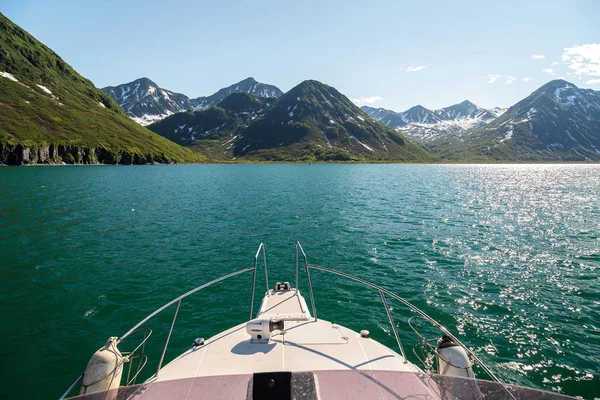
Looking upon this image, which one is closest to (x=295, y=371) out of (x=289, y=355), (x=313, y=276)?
(x=289, y=355)

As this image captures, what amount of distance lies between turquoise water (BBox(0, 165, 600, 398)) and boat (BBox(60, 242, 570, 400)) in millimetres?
5948

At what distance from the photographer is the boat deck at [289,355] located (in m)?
8.27

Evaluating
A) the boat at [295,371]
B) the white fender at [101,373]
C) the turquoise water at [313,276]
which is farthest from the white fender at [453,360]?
the white fender at [101,373]

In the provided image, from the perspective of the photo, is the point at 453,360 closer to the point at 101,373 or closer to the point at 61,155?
the point at 101,373

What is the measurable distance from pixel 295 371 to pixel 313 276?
51.0ft

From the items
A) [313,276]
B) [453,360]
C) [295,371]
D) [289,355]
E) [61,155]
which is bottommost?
[313,276]

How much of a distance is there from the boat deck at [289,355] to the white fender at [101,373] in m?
1.23

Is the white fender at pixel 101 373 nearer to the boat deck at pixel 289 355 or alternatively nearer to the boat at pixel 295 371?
the boat at pixel 295 371

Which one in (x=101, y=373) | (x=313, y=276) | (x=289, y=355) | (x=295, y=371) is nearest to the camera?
(x=101, y=373)

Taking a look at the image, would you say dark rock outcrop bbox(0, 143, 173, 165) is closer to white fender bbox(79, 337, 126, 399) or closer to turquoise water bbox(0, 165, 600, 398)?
turquoise water bbox(0, 165, 600, 398)

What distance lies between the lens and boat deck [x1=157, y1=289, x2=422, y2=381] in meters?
8.27

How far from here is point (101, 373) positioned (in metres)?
7.10

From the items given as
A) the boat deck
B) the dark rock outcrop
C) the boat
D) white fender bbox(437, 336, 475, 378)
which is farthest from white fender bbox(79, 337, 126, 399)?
the dark rock outcrop

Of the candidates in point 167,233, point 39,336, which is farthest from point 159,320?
point 167,233
